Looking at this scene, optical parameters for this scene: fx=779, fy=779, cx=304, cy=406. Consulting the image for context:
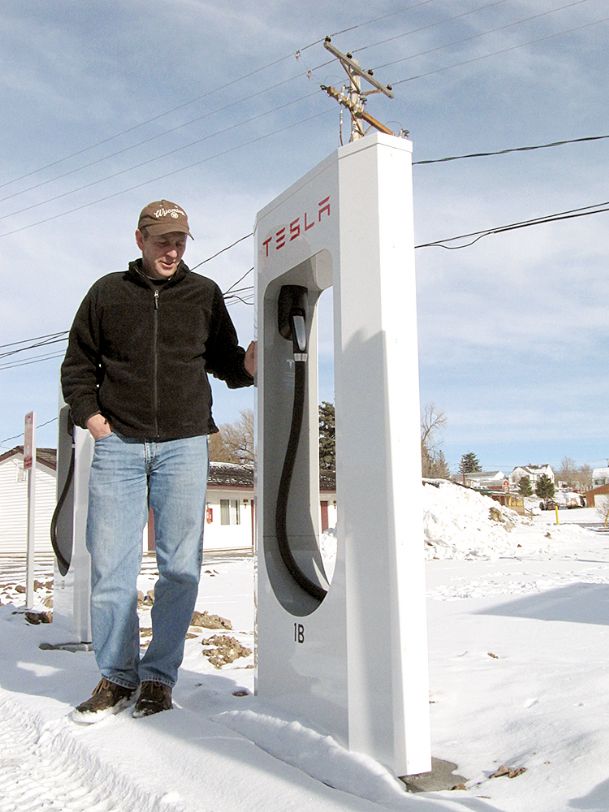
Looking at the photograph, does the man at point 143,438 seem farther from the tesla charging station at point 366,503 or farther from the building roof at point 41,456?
the building roof at point 41,456

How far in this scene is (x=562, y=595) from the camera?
297 inches

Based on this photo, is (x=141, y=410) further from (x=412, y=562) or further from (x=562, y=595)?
(x=562, y=595)

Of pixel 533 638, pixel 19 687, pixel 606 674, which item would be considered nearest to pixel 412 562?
pixel 606 674

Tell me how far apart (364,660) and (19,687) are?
2.02m

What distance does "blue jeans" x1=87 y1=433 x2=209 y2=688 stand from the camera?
294 cm

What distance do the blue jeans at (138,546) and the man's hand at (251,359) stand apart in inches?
15.2

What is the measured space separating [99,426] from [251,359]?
0.68m

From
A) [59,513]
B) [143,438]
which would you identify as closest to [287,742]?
[143,438]

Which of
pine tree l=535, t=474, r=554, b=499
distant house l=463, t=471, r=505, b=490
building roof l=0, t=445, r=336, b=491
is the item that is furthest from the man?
distant house l=463, t=471, r=505, b=490

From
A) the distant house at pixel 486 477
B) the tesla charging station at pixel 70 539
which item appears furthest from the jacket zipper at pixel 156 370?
the distant house at pixel 486 477

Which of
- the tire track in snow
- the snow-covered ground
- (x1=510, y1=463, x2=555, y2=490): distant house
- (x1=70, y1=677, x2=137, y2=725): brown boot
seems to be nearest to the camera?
the snow-covered ground

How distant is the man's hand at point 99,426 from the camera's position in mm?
2963

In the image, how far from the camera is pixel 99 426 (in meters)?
2.96

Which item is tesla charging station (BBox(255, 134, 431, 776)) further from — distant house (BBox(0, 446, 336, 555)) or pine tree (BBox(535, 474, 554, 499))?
pine tree (BBox(535, 474, 554, 499))
